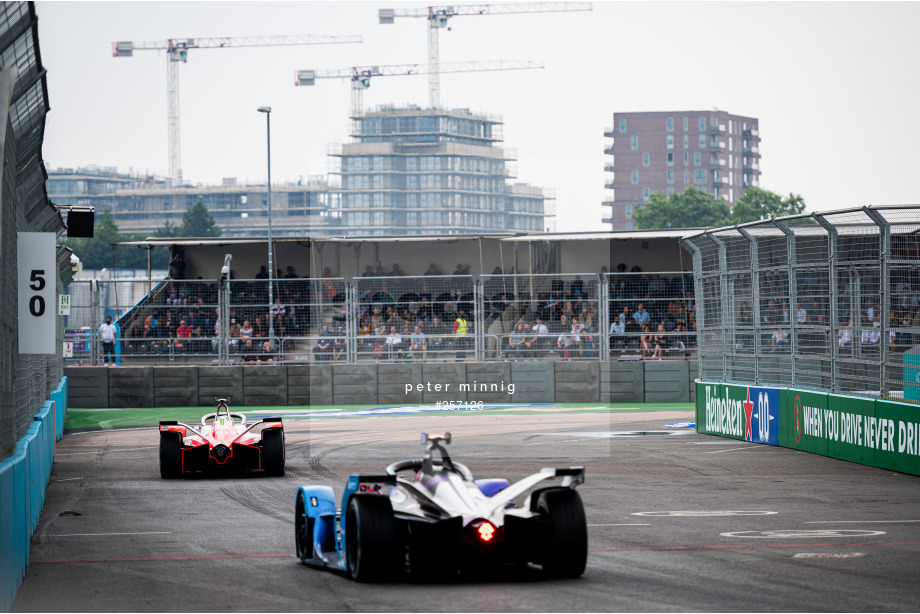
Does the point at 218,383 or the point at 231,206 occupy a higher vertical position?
the point at 231,206

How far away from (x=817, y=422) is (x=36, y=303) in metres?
10.9

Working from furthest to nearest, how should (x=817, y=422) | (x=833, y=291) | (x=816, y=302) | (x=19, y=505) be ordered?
(x=817, y=422)
(x=816, y=302)
(x=833, y=291)
(x=19, y=505)

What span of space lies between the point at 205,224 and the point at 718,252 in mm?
123381

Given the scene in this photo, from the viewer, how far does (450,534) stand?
765cm

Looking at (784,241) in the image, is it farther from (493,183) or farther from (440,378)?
(493,183)

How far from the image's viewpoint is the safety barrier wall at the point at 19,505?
7.07 metres

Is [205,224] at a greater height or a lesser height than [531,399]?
greater

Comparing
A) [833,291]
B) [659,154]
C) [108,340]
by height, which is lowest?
[108,340]

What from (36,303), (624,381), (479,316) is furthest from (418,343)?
(36,303)

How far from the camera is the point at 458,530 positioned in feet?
25.0

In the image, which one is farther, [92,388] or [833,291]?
[92,388]

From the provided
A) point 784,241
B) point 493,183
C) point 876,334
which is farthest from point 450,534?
point 493,183

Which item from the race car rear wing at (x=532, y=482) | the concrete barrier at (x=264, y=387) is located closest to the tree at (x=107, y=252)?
the concrete barrier at (x=264, y=387)

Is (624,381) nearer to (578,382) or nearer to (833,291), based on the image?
(578,382)
